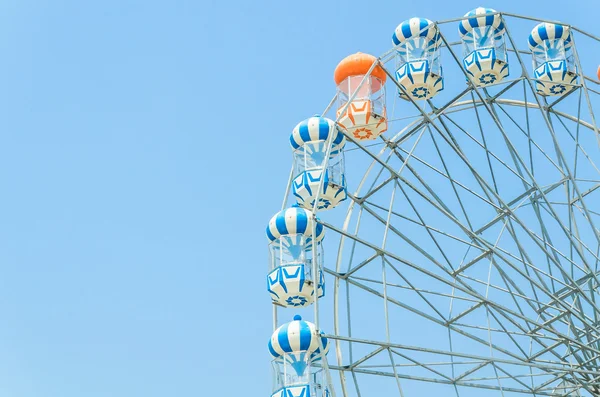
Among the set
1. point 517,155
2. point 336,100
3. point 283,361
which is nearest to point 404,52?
point 336,100

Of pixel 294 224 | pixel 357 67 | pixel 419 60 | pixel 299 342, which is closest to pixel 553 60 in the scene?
pixel 419 60

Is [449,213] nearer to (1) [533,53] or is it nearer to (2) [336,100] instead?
(2) [336,100]

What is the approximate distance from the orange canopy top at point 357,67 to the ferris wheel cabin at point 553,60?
167 inches

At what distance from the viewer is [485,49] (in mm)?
24281

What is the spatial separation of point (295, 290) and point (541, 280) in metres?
5.59

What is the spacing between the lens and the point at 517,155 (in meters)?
22.8

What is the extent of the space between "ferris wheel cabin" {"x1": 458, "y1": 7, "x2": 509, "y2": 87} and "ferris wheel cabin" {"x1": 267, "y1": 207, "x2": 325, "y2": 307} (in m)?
5.12

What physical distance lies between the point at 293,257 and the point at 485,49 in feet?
21.0

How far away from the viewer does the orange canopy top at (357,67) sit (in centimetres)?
2405

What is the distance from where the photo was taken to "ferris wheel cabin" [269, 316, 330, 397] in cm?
2086

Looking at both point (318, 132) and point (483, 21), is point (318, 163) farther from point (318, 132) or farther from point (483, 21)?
point (483, 21)

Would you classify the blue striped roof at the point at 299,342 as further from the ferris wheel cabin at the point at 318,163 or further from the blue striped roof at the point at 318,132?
the blue striped roof at the point at 318,132

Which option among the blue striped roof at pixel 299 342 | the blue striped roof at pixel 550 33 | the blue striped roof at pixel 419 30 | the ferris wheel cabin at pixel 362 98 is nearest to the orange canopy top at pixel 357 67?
the ferris wheel cabin at pixel 362 98

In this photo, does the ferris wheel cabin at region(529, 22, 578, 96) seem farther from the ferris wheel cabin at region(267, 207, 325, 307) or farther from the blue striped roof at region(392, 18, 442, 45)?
the ferris wheel cabin at region(267, 207, 325, 307)
